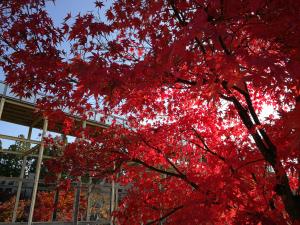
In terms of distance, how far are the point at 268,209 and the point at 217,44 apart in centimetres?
349

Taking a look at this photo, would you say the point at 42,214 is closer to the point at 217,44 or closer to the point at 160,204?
the point at 160,204

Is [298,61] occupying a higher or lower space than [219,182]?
higher

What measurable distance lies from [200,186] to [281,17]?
3.94 metres

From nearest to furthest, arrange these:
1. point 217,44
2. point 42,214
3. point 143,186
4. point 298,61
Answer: point 298,61, point 217,44, point 143,186, point 42,214

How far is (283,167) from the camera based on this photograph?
14.6ft

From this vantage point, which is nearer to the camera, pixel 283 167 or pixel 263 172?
pixel 283 167

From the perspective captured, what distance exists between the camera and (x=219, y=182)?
5469mm

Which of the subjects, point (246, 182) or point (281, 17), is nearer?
point (281, 17)

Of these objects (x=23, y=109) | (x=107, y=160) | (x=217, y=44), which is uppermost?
(x=23, y=109)

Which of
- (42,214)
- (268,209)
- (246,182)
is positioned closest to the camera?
(268,209)

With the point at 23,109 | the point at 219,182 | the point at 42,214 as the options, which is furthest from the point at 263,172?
the point at 42,214

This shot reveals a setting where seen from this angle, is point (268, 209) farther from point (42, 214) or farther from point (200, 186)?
point (42, 214)

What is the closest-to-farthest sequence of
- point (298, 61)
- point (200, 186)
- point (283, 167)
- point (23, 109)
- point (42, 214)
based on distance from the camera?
point (298, 61), point (283, 167), point (200, 186), point (23, 109), point (42, 214)

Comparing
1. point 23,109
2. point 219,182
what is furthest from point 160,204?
point 23,109
